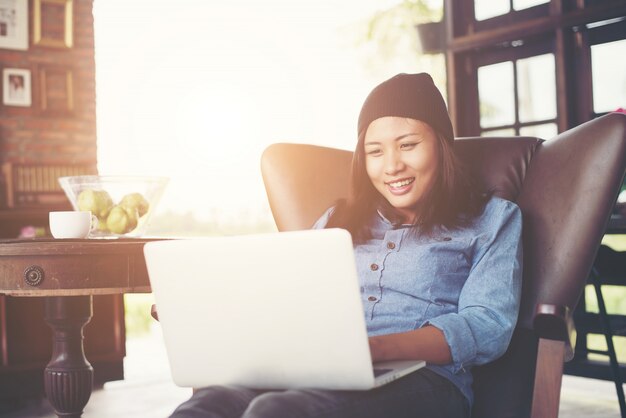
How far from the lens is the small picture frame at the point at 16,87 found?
402 centimetres

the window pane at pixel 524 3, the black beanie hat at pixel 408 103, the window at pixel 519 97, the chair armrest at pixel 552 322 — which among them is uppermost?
the window pane at pixel 524 3

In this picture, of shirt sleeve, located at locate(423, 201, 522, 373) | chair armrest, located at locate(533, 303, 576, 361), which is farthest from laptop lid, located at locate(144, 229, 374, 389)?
chair armrest, located at locate(533, 303, 576, 361)

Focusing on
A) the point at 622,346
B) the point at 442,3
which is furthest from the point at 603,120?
the point at 442,3

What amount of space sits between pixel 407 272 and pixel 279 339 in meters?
0.54

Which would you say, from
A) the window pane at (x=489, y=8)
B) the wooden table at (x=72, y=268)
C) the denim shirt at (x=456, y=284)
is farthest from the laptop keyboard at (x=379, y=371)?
the window pane at (x=489, y=8)

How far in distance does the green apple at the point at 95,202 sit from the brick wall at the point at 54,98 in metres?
2.18

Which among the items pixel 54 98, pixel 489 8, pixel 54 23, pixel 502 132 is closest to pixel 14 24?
pixel 54 23

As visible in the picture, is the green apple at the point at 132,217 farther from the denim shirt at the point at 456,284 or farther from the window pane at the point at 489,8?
the window pane at the point at 489,8

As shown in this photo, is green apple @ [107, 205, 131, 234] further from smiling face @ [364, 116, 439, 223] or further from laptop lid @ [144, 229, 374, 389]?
laptop lid @ [144, 229, 374, 389]

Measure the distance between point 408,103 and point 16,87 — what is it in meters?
3.10

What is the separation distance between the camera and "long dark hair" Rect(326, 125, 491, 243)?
63.4 inches

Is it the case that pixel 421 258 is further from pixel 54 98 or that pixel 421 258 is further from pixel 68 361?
pixel 54 98

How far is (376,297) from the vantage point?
155 centimetres

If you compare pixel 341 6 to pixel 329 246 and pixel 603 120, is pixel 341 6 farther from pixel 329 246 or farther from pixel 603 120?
pixel 329 246
